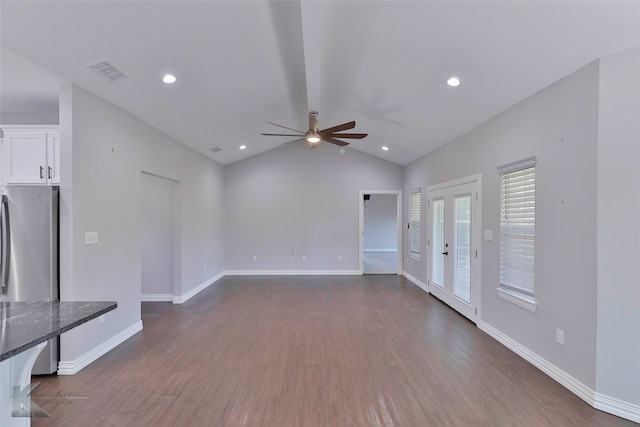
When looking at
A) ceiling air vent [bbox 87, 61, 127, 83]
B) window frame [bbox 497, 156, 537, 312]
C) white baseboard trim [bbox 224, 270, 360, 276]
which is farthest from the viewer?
white baseboard trim [bbox 224, 270, 360, 276]

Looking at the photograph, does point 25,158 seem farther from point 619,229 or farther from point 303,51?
point 619,229

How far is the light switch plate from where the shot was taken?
123 inches

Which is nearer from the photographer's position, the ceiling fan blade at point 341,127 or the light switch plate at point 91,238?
the light switch plate at point 91,238

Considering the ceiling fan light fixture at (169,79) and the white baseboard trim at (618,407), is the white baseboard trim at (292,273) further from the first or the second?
the white baseboard trim at (618,407)

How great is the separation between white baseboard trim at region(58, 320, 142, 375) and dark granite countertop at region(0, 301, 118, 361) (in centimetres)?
158

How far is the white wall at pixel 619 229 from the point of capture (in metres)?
2.28

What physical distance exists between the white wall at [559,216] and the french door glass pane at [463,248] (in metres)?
0.62

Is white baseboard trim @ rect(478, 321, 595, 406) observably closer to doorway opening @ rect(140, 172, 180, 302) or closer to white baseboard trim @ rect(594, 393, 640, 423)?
white baseboard trim @ rect(594, 393, 640, 423)

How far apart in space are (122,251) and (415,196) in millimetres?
5609

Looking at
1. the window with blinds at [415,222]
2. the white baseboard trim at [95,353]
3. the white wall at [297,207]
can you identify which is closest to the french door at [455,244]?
the window with blinds at [415,222]

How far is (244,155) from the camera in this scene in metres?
7.36

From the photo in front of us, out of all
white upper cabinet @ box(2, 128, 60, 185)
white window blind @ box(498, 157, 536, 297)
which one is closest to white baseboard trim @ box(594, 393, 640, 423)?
white window blind @ box(498, 157, 536, 297)

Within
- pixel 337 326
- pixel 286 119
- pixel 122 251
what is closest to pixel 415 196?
pixel 286 119

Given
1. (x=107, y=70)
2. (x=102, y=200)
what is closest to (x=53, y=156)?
(x=102, y=200)
